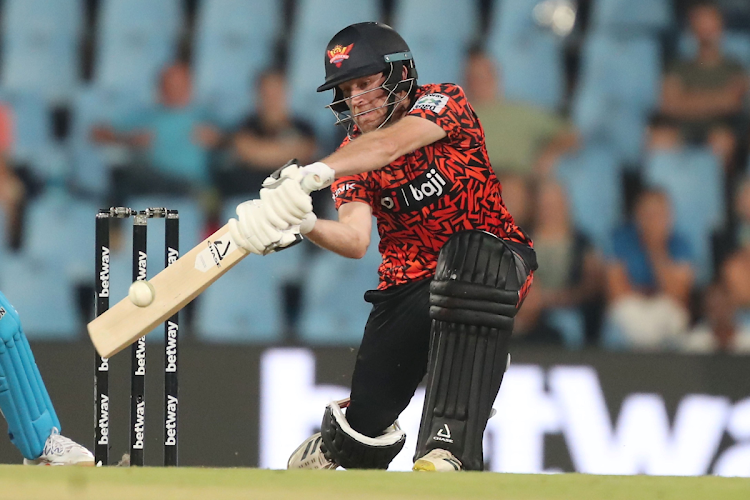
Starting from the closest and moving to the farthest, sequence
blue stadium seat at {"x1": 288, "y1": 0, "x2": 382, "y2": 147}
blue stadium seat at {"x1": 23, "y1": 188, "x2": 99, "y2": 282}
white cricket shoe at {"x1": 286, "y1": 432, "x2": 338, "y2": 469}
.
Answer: white cricket shoe at {"x1": 286, "y1": 432, "x2": 338, "y2": 469}
blue stadium seat at {"x1": 23, "y1": 188, "x2": 99, "y2": 282}
blue stadium seat at {"x1": 288, "y1": 0, "x2": 382, "y2": 147}

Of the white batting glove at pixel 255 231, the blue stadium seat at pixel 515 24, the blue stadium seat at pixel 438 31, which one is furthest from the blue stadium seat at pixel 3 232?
the white batting glove at pixel 255 231

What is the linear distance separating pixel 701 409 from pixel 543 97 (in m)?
1.70

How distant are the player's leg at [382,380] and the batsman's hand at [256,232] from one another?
0.76 metres

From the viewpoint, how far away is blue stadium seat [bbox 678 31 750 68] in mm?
5121

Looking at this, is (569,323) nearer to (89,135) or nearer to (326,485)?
(89,135)

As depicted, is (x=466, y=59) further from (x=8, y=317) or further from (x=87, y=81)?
(x=8, y=317)

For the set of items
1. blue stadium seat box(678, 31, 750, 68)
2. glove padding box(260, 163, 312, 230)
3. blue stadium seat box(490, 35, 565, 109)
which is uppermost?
blue stadium seat box(678, 31, 750, 68)

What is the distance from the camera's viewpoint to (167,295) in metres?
2.53

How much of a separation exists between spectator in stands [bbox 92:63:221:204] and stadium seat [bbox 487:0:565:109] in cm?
146

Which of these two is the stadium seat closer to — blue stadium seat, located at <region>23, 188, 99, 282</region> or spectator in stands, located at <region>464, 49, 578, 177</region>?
spectator in stands, located at <region>464, 49, 578, 177</region>

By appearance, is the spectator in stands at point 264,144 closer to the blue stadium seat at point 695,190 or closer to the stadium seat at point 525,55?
the stadium seat at point 525,55

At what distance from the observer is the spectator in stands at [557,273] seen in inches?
188

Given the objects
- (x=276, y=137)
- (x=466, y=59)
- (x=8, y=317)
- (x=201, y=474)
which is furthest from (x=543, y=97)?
(x=201, y=474)

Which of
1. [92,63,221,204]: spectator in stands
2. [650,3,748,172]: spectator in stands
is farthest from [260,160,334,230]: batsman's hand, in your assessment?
[650,3,748,172]: spectator in stands
